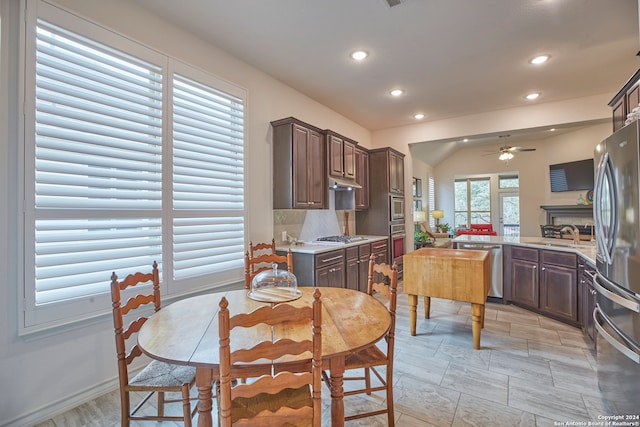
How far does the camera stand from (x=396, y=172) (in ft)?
18.6

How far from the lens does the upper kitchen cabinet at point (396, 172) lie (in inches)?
215

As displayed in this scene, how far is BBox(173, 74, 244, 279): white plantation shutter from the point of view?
2.70 meters

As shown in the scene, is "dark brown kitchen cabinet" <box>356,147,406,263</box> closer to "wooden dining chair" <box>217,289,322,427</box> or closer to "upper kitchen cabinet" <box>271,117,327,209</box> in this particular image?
"upper kitchen cabinet" <box>271,117,327,209</box>

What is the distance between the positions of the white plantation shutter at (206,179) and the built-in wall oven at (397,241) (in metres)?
3.05

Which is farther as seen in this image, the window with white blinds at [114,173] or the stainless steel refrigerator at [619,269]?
the window with white blinds at [114,173]

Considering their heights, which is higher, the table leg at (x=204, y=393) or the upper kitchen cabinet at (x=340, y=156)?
the upper kitchen cabinet at (x=340, y=156)

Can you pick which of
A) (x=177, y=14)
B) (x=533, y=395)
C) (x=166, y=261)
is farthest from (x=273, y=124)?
(x=533, y=395)

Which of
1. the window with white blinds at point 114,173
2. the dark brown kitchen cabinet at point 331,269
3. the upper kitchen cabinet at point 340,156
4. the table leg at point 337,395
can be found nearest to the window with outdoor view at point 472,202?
the upper kitchen cabinet at point 340,156

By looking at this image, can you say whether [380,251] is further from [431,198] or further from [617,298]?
[431,198]

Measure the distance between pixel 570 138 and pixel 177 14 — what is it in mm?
8835

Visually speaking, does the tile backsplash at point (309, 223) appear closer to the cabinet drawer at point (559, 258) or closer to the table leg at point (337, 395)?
the table leg at point (337, 395)

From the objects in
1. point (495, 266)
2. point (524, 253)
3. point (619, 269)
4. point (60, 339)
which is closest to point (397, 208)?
point (495, 266)

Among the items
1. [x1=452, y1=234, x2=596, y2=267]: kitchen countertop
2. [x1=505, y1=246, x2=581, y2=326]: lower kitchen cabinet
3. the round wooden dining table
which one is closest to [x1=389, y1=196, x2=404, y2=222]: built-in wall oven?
[x1=452, y1=234, x2=596, y2=267]: kitchen countertop

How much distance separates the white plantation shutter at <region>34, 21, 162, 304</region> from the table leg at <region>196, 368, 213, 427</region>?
143 cm
